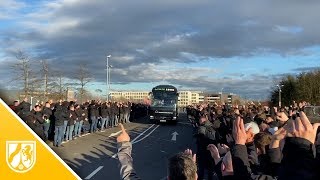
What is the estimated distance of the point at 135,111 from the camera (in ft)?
193

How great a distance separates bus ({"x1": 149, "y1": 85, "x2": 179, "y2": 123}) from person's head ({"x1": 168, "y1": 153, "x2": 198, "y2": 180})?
43.2 metres

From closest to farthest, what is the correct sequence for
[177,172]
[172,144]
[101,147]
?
[177,172] < [101,147] < [172,144]

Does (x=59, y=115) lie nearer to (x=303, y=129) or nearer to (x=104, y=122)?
(x=104, y=122)

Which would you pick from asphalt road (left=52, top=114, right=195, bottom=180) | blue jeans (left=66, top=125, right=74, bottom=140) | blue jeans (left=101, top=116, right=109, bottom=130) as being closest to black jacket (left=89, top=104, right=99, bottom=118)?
blue jeans (left=101, top=116, right=109, bottom=130)

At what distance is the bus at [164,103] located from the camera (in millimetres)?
46781

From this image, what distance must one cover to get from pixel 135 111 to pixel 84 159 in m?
41.3

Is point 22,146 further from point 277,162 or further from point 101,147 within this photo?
point 101,147

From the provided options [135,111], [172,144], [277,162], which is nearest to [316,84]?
[135,111]

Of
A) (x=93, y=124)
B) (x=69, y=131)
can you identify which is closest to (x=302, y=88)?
(x=93, y=124)

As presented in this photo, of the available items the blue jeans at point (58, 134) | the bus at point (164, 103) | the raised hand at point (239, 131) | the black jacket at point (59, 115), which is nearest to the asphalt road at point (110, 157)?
the blue jeans at point (58, 134)

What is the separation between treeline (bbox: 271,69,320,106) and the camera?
6197 centimetres

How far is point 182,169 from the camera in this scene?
329cm

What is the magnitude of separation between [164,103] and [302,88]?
24.5 m

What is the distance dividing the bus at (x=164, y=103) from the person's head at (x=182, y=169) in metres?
43.2
